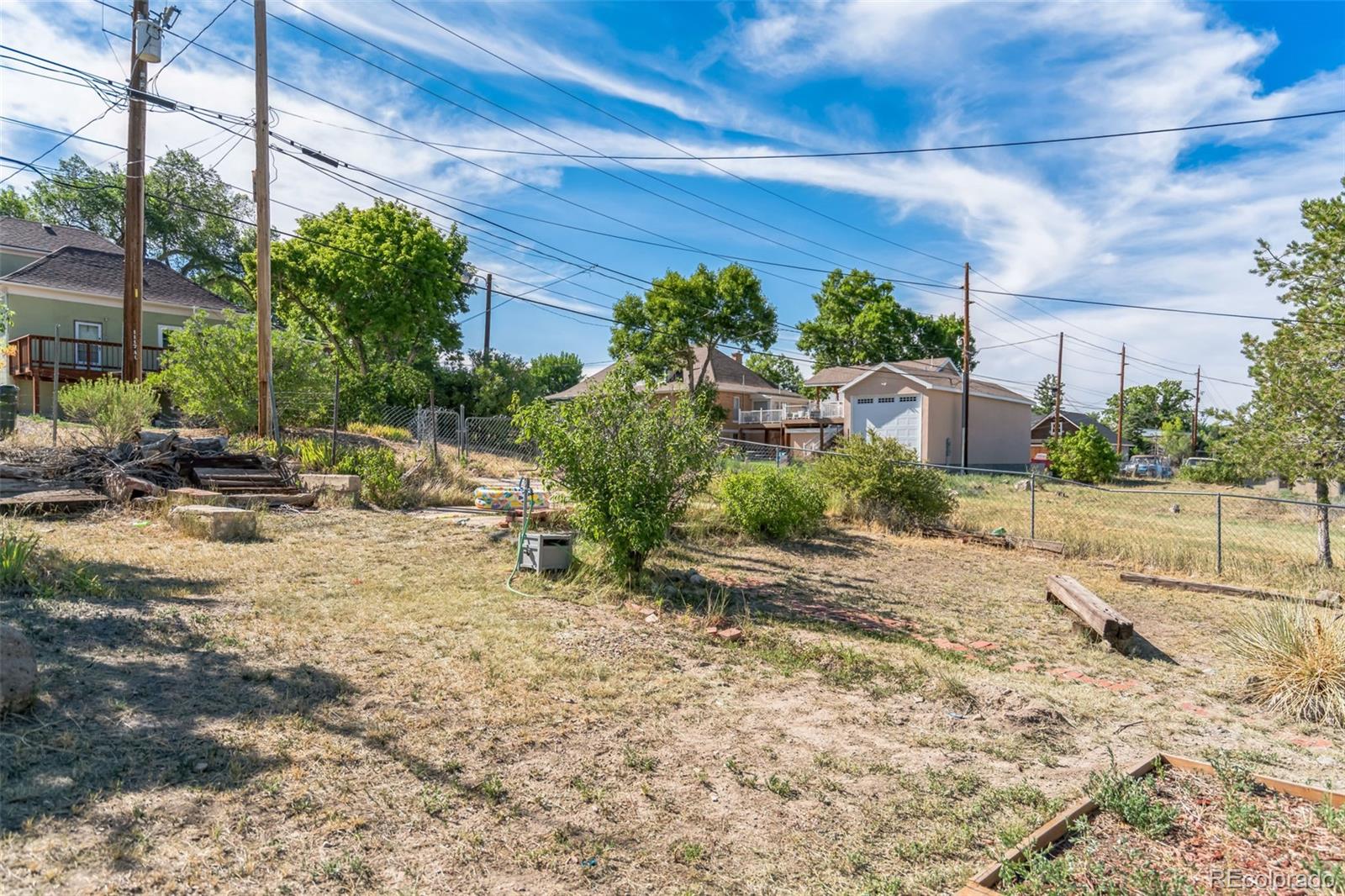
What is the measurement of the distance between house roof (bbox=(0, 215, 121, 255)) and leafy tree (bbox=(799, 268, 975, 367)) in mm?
40725

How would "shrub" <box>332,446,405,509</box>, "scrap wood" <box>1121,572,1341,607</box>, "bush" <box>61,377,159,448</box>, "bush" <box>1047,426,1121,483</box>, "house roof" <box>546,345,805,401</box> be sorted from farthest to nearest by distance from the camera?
"house roof" <box>546,345,805,401</box>
"bush" <box>1047,426,1121,483</box>
"bush" <box>61,377,159,448</box>
"shrub" <box>332,446,405,509</box>
"scrap wood" <box>1121,572,1341,607</box>

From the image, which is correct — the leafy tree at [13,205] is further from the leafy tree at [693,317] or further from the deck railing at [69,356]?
the leafy tree at [693,317]

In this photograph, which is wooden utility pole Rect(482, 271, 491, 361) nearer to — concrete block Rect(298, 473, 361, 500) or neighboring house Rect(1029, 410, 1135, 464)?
concrete block Rect(298, 473, 361, 500)

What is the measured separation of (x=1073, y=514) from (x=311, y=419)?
19.7 meters

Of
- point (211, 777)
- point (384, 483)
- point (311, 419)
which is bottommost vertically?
point (211, 777)

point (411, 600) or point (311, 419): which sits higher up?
point (311, 419)

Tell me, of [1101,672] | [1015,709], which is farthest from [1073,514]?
[1015,709]

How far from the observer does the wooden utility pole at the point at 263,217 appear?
45.6 feet

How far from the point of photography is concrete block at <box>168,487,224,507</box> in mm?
9758

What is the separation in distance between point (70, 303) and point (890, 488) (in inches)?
1069

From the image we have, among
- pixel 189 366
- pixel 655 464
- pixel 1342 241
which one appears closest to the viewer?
pixel 655 464

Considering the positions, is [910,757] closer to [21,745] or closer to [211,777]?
[211,777]

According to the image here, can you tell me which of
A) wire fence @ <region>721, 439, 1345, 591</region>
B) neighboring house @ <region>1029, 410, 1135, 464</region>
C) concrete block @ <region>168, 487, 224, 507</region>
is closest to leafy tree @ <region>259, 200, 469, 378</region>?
wire fence @ <region>721, 439, 1345, 591</region>

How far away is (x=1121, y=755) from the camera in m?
4.15
